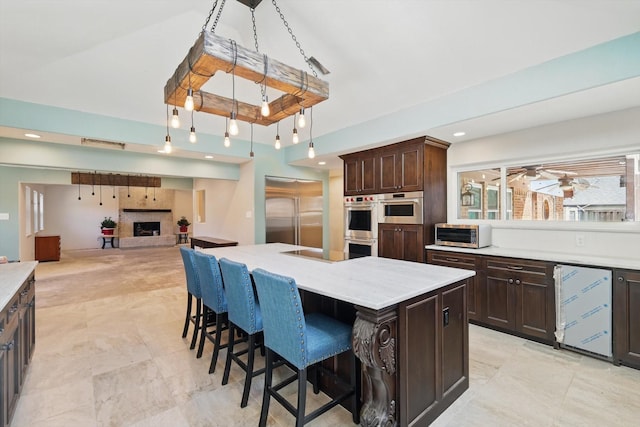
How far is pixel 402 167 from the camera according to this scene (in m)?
4.02

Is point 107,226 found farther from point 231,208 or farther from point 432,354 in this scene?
point 432,354

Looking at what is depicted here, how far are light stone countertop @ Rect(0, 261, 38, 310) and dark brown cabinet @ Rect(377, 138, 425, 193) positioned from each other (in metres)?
3.86

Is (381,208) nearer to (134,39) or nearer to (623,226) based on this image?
(623,226)

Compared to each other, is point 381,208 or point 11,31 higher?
point 11,31

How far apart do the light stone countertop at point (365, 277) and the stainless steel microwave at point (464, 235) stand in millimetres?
1491

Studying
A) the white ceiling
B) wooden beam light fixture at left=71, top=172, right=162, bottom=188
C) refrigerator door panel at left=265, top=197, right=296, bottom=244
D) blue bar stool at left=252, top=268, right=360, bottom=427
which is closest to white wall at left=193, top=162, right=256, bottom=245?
refrigerator door panel at left=265, top=197, right=296, bottom=244

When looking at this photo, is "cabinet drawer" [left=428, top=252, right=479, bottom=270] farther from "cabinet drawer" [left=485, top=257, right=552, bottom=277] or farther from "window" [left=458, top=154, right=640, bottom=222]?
"window" [left=458, top=154, right=640, bottom=222]

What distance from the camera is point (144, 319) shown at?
12.1ft

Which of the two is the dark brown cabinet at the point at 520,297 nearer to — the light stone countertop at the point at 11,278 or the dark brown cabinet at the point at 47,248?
the light stone countertop at the point at 11,278

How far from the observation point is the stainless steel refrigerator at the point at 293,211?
5738mm

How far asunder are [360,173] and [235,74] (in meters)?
2.99

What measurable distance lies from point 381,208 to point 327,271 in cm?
237

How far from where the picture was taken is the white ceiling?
218 cm

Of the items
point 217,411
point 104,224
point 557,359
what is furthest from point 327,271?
point 104,224
